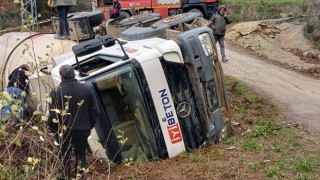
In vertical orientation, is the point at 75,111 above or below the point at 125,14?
above

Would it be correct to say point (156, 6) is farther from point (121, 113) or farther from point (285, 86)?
point (121, 113)

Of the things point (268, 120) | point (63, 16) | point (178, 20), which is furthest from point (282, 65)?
point (178, 20)

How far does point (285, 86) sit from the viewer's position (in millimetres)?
11250

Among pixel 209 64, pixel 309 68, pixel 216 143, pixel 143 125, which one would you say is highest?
pixel 209 64

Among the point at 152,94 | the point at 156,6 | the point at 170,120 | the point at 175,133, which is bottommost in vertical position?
the point at 156,6

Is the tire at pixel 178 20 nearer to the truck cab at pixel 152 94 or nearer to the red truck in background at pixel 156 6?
the truck cab at pixel 152 94

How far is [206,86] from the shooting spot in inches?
250

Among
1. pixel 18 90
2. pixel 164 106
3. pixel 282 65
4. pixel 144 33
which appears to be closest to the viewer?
pixel 18 90

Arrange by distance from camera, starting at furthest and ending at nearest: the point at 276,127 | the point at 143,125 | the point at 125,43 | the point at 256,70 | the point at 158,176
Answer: the point at 256,70 < the point at 276,127 < the point at 125,43 < the point at 143,125 < the point at 158,176

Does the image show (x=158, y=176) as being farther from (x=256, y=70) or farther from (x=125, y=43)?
(x=256, y=70)

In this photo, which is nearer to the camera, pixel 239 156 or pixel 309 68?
pixel 239 156

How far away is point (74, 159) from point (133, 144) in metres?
0.73

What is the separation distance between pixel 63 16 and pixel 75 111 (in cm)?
543

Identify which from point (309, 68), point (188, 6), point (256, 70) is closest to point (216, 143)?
point (256, 70)
